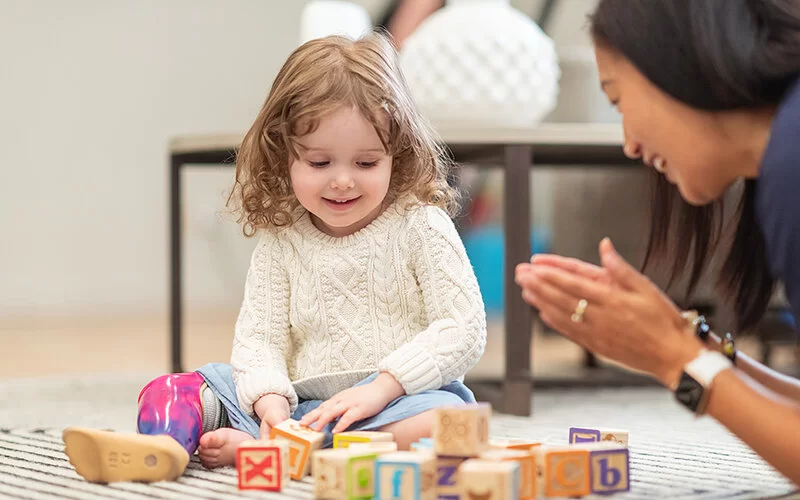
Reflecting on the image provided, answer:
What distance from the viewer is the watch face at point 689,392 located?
0.89m

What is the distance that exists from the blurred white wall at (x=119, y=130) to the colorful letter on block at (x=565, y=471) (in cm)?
248

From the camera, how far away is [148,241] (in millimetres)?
3539

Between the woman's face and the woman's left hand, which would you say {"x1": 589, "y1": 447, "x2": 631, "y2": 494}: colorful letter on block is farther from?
the woman's face

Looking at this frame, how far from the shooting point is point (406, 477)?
0.90 metres

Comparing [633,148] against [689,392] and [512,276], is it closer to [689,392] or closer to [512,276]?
[689,392]

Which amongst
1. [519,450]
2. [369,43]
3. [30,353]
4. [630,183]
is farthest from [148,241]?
[519,450]

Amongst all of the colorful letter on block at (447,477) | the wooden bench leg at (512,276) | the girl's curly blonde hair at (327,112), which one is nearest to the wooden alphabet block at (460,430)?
the colorful letter on block at (447,477)

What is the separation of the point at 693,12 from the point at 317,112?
0.48m

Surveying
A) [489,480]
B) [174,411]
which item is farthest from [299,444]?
[489,480]

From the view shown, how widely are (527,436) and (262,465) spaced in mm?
516

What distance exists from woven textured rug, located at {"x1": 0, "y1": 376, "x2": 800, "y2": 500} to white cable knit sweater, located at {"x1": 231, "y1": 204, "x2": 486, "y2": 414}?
167 mm

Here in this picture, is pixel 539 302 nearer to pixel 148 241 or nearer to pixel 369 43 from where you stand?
pixel 369 43

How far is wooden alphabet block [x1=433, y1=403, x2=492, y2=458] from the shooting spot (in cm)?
88

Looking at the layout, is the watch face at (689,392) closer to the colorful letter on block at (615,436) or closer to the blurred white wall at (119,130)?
the colorful letter on block at (615,436)
